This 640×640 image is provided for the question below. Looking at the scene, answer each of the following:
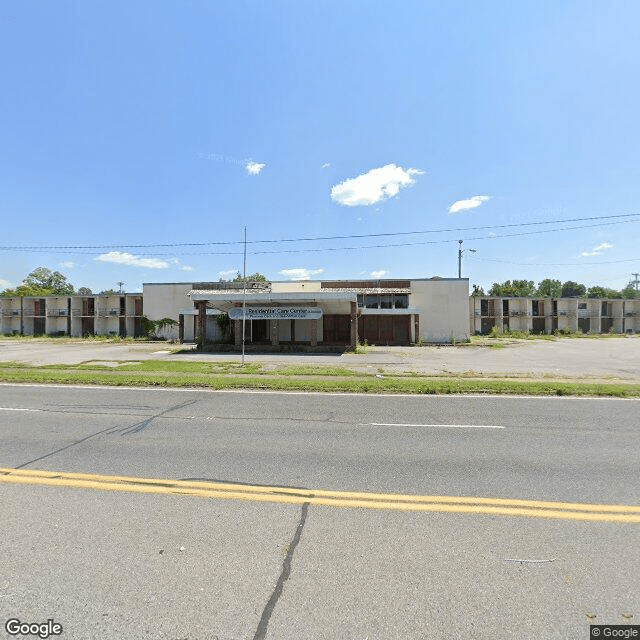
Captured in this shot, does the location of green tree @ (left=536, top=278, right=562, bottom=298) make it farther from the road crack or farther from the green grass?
the road crack

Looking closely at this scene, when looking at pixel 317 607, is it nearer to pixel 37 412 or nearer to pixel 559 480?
pixel 559 480

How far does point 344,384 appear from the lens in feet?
37.9

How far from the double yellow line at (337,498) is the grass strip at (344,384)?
22.3ft

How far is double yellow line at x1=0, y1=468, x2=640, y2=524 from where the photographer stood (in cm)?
372

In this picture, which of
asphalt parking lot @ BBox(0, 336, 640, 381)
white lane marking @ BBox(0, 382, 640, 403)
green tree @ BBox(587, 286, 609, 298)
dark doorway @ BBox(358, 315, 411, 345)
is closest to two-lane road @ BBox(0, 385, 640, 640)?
white lane marking @ BBox(0, 382, 640, 403)

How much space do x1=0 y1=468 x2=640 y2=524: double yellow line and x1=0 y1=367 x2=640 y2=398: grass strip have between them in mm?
6791

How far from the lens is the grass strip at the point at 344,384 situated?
1054 cm

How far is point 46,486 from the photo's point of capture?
4.32 metres

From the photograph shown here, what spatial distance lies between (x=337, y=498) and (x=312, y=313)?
22.0 meters

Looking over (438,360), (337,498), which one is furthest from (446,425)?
(438,360)

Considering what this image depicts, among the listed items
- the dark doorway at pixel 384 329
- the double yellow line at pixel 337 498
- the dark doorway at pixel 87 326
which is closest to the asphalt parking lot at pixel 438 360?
the dark doorway at pixel 384 329

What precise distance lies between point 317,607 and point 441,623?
81cm

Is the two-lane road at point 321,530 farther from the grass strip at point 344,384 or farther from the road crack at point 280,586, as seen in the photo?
the grass strip at point 344,384

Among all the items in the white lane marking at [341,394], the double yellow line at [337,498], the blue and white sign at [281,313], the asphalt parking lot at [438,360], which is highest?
the blue and white sign at [281,313]
